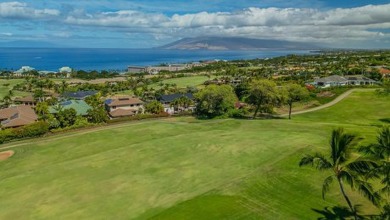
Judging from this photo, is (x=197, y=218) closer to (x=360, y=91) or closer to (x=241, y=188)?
(x=241, y=188)

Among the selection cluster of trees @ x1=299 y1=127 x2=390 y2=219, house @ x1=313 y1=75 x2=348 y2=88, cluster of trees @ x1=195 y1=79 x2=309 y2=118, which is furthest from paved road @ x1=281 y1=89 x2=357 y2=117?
cluster of trees @ x1=299 y1=127 x2=390 y2=219

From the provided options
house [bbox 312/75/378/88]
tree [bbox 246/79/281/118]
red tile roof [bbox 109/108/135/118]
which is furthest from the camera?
house [bbox 312/75/378/88]

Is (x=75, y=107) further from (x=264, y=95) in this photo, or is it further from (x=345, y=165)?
(x=345, y=165)

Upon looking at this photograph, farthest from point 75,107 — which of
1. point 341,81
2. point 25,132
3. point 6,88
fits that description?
point 341,81

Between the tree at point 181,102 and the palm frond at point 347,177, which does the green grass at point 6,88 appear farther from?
the palm frond at point 347,177

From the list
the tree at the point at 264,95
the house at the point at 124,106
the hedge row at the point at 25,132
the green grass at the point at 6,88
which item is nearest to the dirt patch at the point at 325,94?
the tree at the point at 264,95

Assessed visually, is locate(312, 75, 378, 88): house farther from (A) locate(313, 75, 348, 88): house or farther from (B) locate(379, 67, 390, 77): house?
(B) locate(379, 67, 390, 77): house
